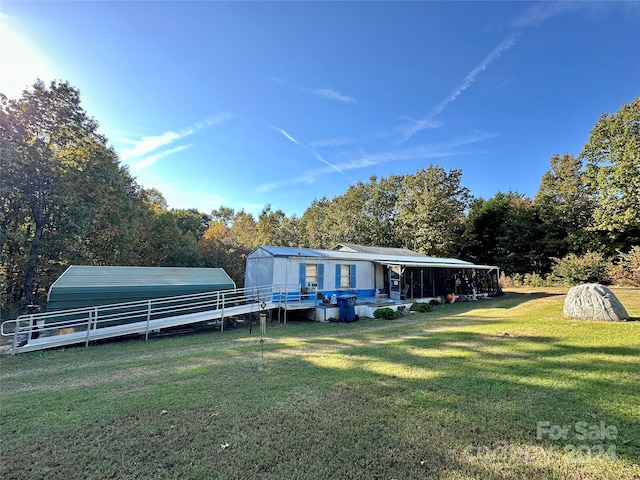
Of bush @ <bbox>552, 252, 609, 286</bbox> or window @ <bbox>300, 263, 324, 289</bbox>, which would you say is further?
bush @ <bbox>552, 252, 609, 286</bbox>

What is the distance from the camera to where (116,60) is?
984cm

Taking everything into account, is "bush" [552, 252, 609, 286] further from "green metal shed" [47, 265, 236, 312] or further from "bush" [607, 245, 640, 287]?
"green metal shed" [47, 265, 236, 312]

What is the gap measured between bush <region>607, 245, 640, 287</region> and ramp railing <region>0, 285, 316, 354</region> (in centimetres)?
2191

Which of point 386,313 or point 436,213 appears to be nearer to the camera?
point 386,313

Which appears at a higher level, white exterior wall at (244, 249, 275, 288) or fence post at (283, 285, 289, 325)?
white exterior wall at (244, 249, 275, 288)

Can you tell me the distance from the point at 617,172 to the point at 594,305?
20.8 meters

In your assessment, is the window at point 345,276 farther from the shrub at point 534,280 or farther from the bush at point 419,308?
the shrub at point 534,280

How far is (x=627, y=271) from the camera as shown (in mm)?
19562

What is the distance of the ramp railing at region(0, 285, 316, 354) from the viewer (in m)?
8.81

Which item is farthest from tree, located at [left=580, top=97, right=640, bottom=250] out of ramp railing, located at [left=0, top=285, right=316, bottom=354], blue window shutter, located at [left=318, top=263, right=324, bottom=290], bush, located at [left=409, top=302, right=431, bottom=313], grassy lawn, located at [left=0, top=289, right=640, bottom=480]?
ramp railing, located at [left=0, top=285, right=316, bottom=354]

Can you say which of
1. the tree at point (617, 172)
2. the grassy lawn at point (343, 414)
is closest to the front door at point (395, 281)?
the grassy lawn at point (343, 414)

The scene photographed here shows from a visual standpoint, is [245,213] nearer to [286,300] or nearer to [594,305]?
[286,300]

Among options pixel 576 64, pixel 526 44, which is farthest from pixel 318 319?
pixel 576 64

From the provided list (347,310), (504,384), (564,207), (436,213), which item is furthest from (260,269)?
(564,207)
